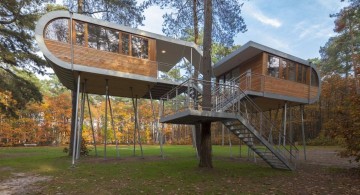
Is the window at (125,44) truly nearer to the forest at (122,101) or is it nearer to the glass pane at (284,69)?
the forest at (122,101)

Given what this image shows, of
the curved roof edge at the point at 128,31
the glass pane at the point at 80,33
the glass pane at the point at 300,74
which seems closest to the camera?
the curved roof edge at the point at 128,31

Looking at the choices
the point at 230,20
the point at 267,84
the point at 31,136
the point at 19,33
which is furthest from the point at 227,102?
the point at 31,136

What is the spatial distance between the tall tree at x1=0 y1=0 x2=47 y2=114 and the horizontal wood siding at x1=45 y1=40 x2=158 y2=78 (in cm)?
851

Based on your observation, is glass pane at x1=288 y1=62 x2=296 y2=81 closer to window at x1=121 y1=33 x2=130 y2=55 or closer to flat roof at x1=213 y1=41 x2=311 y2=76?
flat roof at x1=213 y1=41 x2=311 y2=76

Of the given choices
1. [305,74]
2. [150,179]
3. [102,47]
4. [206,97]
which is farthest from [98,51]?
[305,74]

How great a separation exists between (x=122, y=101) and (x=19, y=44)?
3824 centimetres

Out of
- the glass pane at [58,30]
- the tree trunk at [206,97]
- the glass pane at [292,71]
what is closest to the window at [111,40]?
the glass pane at [58,30]

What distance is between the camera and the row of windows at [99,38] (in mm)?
13484

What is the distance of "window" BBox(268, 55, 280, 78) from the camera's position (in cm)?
1653

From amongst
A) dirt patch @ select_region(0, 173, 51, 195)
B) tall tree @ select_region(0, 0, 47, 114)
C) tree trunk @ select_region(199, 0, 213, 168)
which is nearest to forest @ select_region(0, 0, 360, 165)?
tall tree @ select_region(0, 0, 47, 114)

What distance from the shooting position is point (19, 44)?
20.8 m

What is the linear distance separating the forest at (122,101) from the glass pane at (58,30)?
5.49 m

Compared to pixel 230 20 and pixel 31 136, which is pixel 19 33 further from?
pixel 31 136

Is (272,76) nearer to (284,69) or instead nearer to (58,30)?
(284,69)
